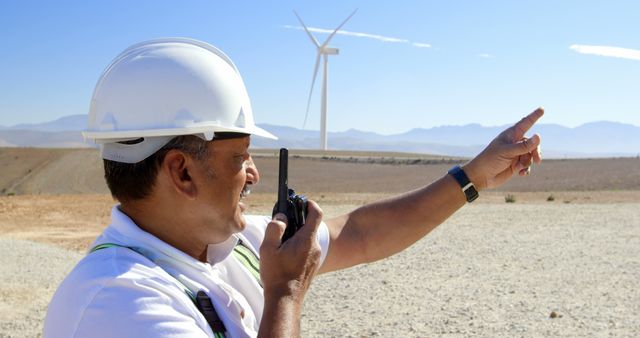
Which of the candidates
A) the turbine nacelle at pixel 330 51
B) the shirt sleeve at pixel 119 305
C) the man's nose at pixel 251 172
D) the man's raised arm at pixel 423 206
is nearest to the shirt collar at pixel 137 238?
the shirt sleeve at pixel 119 305

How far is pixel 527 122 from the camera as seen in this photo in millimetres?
3125

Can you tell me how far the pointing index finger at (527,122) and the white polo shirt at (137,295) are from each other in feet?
5.26

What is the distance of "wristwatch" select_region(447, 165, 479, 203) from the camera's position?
126 inches

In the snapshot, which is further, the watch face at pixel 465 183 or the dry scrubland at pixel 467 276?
the dry scrubland at pixel 467 276

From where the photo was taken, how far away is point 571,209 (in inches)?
835

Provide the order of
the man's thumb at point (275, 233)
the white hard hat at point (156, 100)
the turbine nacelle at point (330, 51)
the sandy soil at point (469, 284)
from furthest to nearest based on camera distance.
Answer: the turbine nacelle at point (330, 51) → the sandy soil at point (469, 284) → the white hard hat at point (156, 100) → the man's thumb at point (275, 233)

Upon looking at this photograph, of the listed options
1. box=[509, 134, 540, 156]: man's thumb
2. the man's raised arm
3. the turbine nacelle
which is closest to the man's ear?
the man's raised arm

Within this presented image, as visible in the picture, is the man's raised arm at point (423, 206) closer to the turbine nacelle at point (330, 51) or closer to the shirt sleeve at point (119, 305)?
the shirt sleeve at point (119, 305)

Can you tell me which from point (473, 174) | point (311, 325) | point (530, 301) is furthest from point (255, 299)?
point (530, 301)

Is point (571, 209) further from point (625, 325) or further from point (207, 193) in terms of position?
point (207, 193)

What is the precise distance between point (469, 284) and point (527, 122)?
23.8 feet

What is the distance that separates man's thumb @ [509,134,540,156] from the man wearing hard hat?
128 centimetres

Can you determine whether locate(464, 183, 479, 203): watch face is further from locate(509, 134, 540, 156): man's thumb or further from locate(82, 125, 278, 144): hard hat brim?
locate(82, 125, 278, 144): hard hat brim

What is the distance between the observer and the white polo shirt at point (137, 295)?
1694 millimetres
